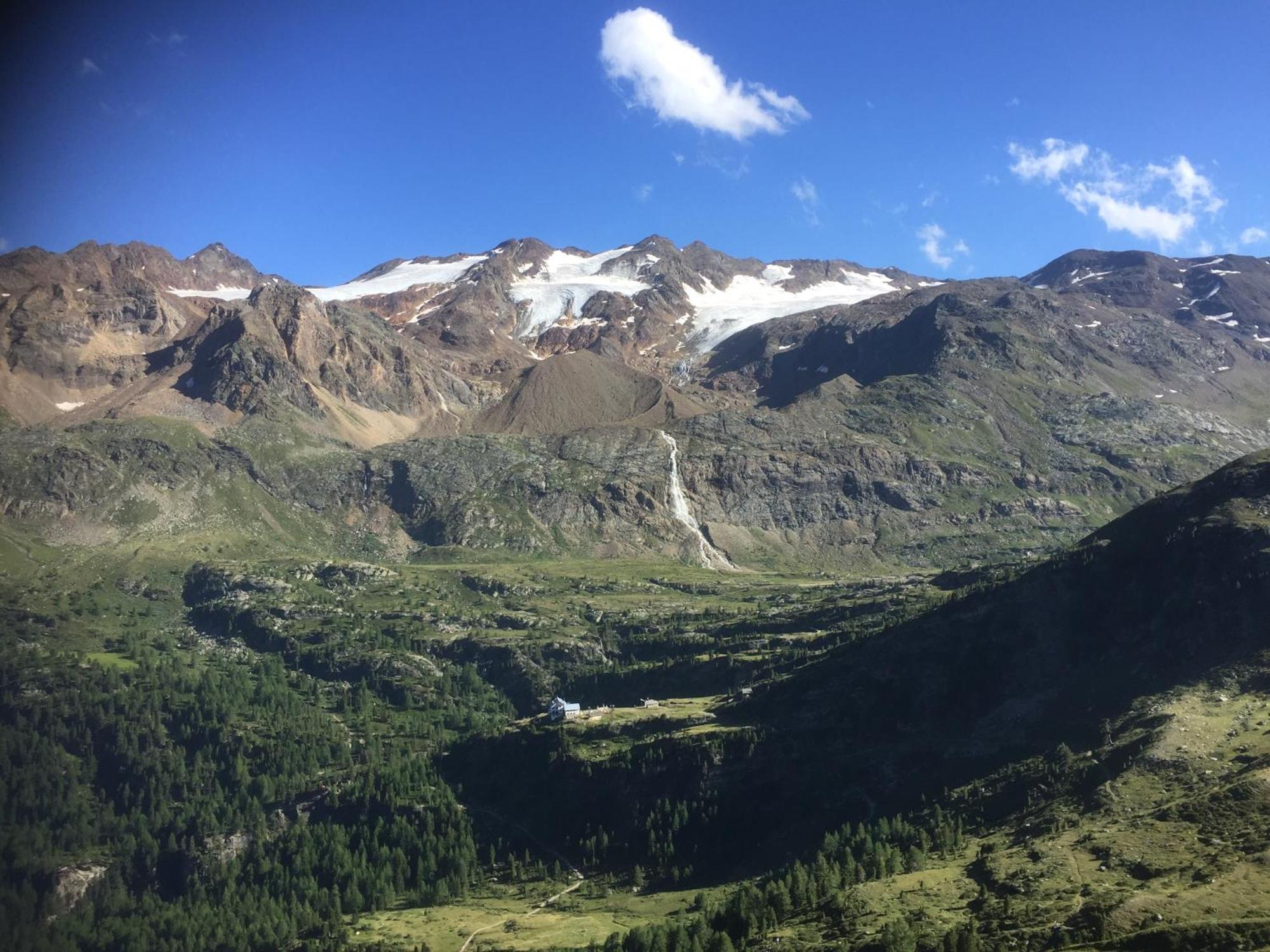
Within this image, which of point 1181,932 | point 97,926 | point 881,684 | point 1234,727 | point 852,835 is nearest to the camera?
point 1181,932

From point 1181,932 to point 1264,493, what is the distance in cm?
10865

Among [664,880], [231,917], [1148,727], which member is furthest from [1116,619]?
[231,917]

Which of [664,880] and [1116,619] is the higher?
[1116,619]

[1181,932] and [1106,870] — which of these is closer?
[1181,932]

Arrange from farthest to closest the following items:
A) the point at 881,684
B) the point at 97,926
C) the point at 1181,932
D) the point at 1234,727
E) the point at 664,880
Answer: the point at 881,684
the point at 97,926
the point at 664,880
the point at 1234,727
the point at 1181,932

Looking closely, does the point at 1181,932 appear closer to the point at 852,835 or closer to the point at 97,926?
the point at 852,835

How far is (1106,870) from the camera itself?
11988 cm

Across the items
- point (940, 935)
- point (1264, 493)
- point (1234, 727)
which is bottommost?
point (940, 935)

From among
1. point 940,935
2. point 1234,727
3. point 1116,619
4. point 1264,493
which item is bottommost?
point 940,935

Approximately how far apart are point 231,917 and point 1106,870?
12662 centimetres

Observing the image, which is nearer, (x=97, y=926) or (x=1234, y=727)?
(x=1234, y=727)

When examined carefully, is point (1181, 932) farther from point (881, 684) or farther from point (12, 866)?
point (12, 866)

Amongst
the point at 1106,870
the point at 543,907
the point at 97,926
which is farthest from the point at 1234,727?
the point at 97,926

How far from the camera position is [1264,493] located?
611 feet
